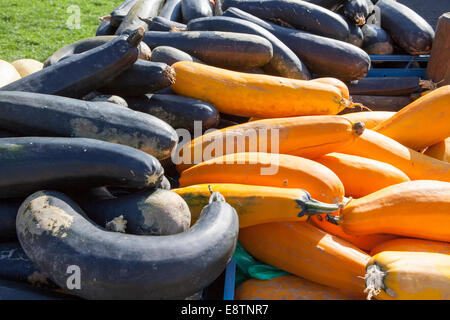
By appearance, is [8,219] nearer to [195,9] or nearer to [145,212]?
[145,212]

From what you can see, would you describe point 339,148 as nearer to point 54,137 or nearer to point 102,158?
point 102,158

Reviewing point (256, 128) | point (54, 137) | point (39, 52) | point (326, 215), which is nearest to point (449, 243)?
point (326, 215)

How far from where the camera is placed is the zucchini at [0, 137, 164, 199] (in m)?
1.41

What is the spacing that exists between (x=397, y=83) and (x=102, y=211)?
2.78m

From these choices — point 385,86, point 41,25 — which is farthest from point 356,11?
point 41,25

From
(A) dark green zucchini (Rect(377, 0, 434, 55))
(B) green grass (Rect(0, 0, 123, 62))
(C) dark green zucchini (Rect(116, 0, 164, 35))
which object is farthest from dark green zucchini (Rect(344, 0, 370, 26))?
(B) green grass (Rect(0, 0, 123, 62))

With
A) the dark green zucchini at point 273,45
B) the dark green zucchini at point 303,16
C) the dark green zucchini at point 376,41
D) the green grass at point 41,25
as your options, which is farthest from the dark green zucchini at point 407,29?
the green grass at point 41,25

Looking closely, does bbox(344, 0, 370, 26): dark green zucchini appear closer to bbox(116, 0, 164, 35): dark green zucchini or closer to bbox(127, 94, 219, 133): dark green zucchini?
bbox(116, 0, 164, 35): dark green zucchini

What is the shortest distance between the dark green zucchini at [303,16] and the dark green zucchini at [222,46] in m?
0.87

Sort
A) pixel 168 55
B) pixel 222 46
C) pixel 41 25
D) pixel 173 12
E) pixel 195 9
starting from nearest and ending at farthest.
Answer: pixel 168 55 → pixel 222 46 → pixel 195 9 → pixel 173 12 → pixel 41 25

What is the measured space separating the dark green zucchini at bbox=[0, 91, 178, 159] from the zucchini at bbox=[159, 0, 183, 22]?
7.62 ft

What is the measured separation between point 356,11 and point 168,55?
2.06 meters

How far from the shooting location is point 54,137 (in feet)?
5.12

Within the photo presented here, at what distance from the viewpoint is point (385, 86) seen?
3.34 meters
